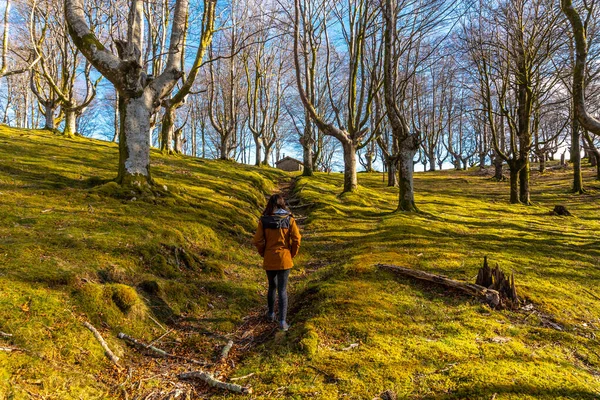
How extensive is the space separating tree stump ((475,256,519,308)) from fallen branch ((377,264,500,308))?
Answer: 0.46 feet

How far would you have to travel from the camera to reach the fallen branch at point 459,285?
484cm

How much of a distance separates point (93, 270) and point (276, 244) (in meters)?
2.61

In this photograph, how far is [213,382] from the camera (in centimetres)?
330

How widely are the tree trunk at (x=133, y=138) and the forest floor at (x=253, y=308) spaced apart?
51 cm

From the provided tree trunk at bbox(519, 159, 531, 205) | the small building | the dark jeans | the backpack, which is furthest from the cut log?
the small building

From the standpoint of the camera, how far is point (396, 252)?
24.0 feet

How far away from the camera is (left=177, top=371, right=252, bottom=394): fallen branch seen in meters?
3.15

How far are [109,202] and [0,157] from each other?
5.70 metres

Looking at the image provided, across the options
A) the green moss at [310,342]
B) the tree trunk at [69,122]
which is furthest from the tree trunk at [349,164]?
the tree trunk at [69,122]

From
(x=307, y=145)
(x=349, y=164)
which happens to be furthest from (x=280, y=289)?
(x=307, y=145)

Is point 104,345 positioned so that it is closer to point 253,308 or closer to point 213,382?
point 213,382

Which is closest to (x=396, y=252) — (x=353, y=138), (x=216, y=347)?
(x=216, y=347)

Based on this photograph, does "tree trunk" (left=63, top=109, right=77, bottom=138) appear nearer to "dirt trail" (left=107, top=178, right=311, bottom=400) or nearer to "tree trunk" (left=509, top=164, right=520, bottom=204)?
"dirt trail" (left=107, top=178, right=311, bottom=400)

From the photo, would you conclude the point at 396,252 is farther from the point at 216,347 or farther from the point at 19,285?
the point at 19,285
